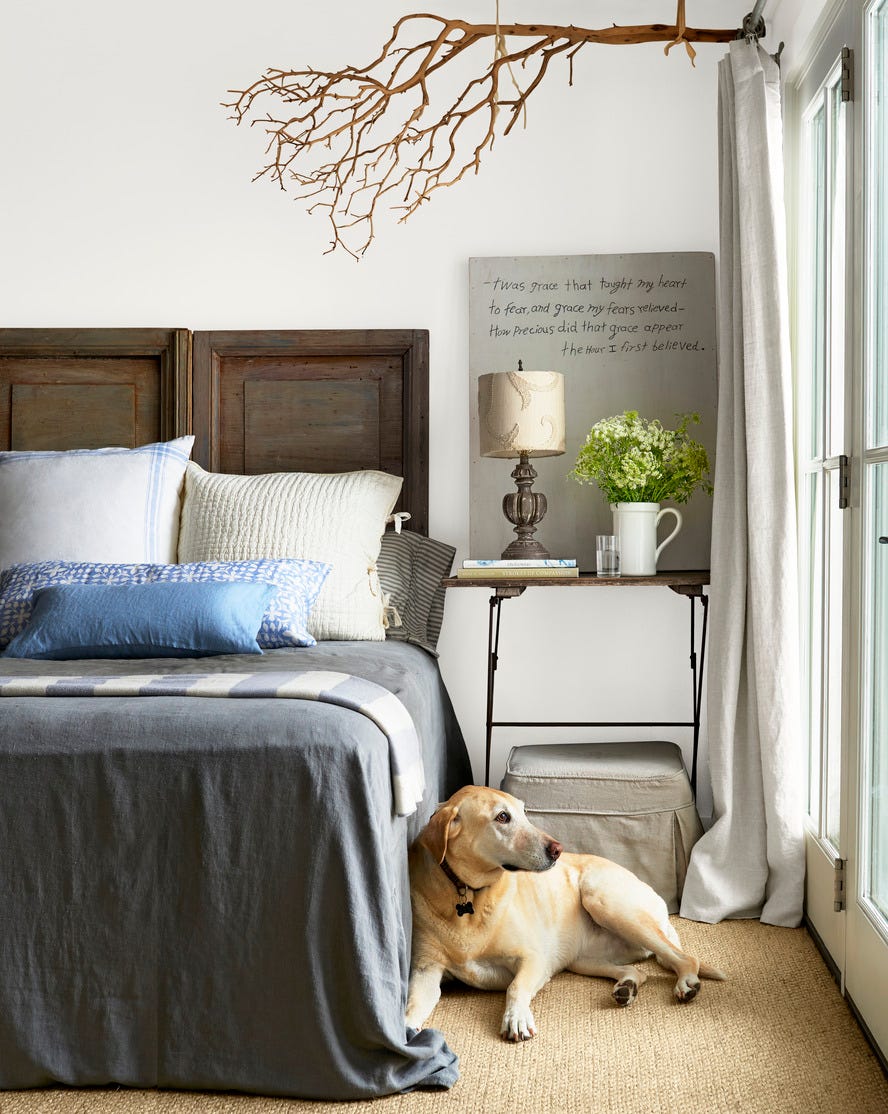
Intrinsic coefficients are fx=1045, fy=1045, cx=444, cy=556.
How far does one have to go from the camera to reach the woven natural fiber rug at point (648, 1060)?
165 cm

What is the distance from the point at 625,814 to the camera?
8.38 feet

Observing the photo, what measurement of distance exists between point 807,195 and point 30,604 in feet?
6.88

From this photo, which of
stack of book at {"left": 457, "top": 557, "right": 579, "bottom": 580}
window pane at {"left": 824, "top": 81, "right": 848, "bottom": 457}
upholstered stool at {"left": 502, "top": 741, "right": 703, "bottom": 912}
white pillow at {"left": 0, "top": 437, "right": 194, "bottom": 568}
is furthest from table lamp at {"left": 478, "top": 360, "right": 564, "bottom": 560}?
white pillow at {"left": 0, "top": 437, "right": 194, "bottom": 568}

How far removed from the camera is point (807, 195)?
2475mm

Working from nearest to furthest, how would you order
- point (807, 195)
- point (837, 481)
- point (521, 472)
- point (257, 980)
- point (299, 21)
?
point (257, 980) → point (837, 481) → point (807, 195) → point (521, 472) → point (299, 21)

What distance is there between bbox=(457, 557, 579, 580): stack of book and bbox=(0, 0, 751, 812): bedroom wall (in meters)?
0.42

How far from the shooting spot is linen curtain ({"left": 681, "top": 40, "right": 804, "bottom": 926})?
240 centimetres

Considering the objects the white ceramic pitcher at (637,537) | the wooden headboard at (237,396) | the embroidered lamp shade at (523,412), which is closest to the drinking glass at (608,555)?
the white ceramic pitcher at (637,537)

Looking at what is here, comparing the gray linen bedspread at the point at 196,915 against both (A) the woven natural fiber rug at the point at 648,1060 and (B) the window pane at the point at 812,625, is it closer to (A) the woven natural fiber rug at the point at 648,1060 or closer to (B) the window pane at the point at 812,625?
(A) the woven natural fiber rug at the point at 648,1060

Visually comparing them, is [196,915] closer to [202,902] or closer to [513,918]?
[202,902]

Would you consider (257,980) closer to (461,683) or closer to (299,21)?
(461,683)

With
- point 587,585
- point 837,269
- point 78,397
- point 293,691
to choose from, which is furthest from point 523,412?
point 78,397

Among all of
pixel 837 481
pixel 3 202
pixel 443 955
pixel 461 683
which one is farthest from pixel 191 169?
pixel 443 955

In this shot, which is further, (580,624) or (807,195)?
(580,624)
